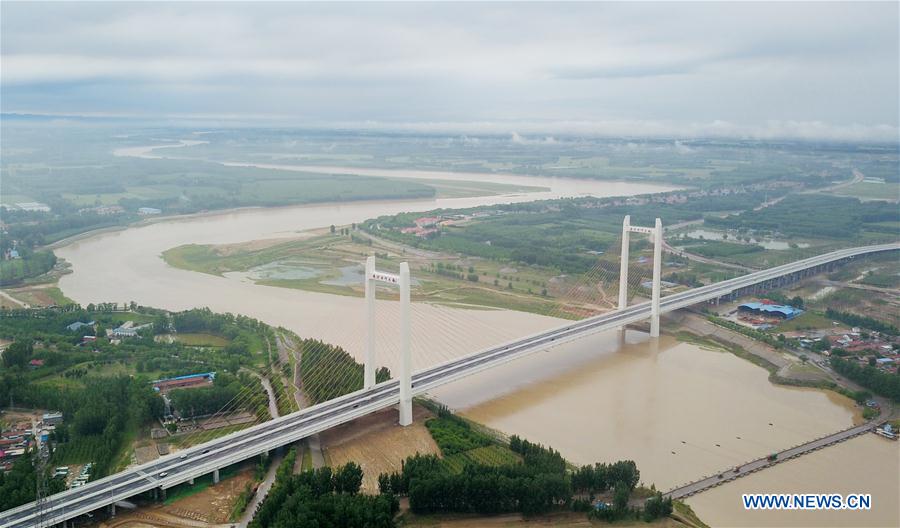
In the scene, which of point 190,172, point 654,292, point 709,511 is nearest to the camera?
point 709,511

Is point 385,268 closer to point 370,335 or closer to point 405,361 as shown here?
point 370,335

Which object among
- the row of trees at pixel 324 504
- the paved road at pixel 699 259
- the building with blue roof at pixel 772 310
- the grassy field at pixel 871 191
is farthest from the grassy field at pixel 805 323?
the grassy field at pixel 871 191

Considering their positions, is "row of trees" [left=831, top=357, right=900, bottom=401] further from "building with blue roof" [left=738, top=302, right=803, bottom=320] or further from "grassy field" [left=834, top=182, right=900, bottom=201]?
"grassy field" [left=834, top=182, right=900, bottom=201]

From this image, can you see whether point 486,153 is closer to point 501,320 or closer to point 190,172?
point 190,172

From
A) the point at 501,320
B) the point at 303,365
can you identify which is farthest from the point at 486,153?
the point at 303,365

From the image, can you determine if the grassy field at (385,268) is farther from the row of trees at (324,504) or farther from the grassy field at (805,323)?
the row of trees at (324,504)

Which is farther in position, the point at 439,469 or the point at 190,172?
the point at 190,172

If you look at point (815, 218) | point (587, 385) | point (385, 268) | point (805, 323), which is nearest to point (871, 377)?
point (805, 323)
